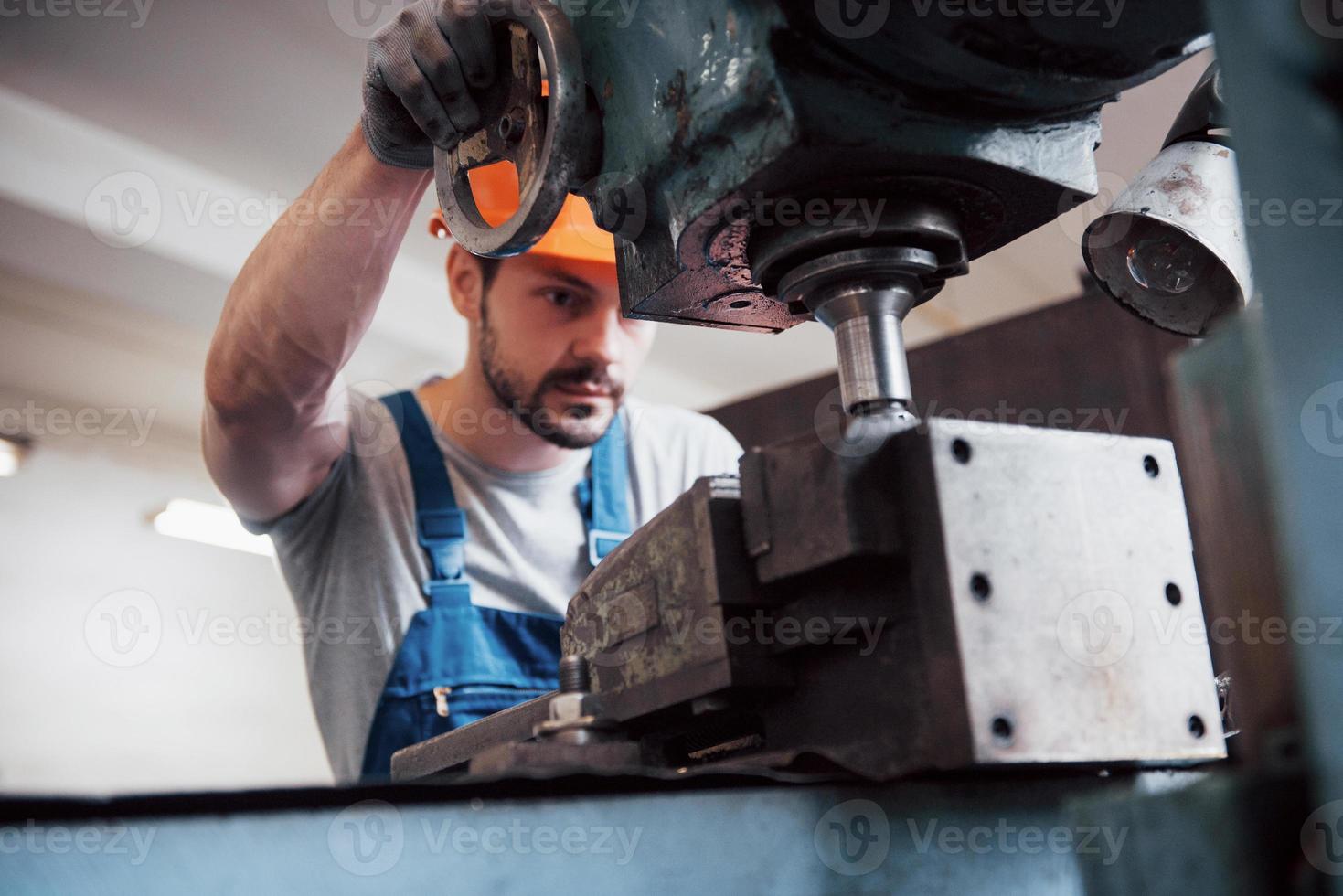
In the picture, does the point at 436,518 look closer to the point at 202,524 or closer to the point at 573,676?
the point at 573,676

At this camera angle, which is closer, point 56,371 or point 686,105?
point 686,105

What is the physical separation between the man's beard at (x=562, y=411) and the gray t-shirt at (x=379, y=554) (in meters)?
0.10

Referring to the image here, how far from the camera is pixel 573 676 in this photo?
0.97 meters

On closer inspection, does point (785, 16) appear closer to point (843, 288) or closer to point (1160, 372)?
→ point (843, 288)

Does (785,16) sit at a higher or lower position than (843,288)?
higher

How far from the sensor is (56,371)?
4.62m

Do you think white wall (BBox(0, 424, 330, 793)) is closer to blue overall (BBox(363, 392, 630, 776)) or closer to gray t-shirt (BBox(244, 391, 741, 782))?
gray t-shirt (BBox(244, 391, 741, 782))

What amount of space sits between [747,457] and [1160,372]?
2.50 m

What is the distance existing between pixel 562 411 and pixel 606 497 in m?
0.20

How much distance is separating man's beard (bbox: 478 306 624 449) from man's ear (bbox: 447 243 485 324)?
221 mm

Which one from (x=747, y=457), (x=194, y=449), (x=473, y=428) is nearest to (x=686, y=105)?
(x=747, y=457)
